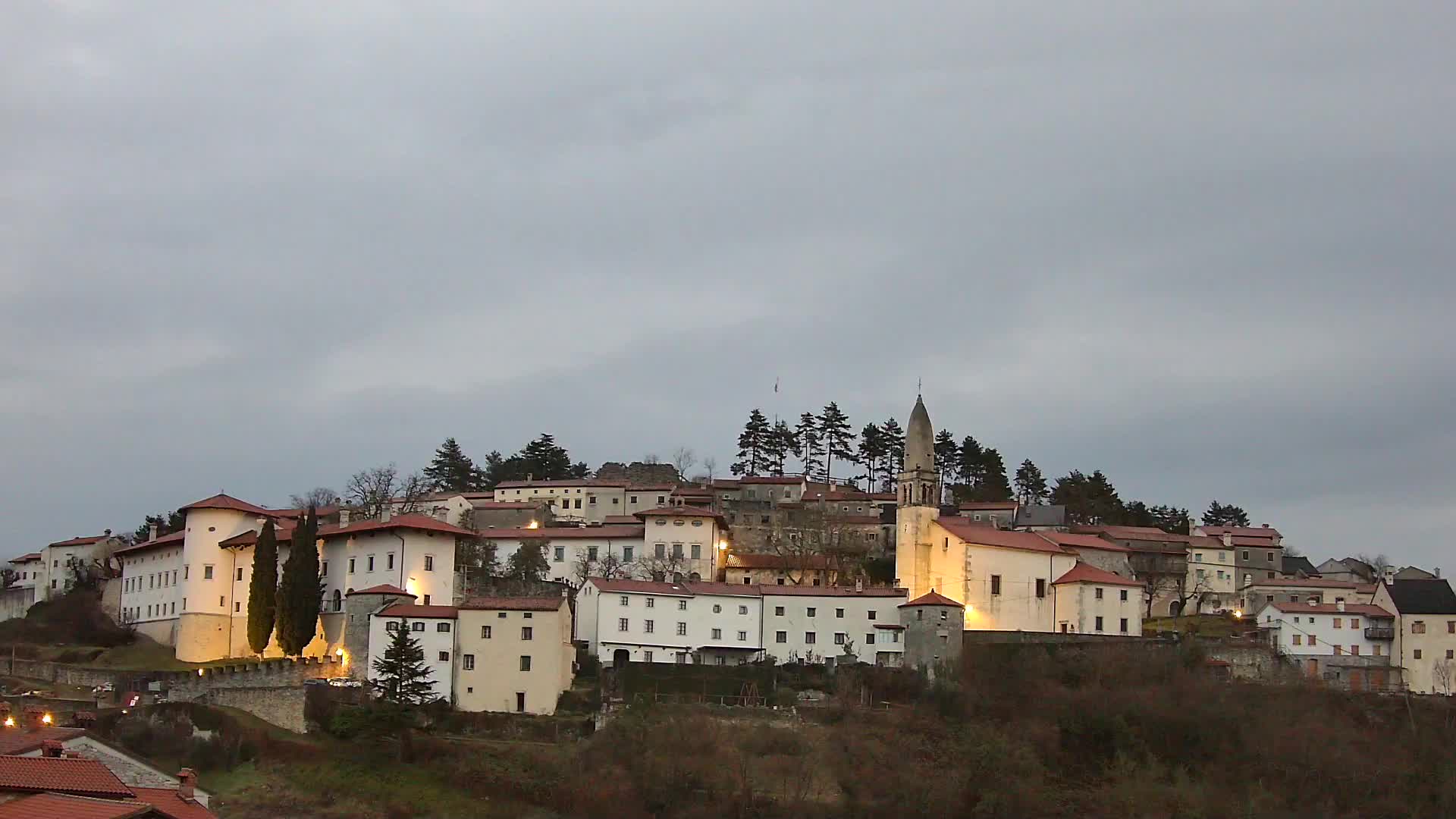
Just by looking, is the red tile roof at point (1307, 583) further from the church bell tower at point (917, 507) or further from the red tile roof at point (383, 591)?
the red tile roof at point (383, 591)

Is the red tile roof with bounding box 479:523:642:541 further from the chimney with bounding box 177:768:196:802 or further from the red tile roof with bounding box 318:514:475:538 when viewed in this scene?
→ the chimney with bounding box 177:768:196:802

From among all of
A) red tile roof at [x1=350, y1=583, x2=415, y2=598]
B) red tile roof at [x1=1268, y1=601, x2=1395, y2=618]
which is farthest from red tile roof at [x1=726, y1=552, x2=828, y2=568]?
red tile roof at [x1=1268, y1=601, x2=1395, y2=618]

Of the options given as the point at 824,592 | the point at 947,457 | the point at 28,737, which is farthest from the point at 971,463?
the point at 28,737

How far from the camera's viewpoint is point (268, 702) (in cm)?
6009

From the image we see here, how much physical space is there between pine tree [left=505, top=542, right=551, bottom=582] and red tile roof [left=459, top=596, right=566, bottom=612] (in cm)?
1529

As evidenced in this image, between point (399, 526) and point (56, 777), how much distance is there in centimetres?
3803

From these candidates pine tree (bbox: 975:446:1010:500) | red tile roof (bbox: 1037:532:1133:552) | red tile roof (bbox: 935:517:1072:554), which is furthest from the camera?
pine tree (bbox: 975:446:1010:500)

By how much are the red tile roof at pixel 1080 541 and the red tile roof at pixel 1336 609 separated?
11.1m

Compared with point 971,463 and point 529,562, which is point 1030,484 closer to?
point 971,463

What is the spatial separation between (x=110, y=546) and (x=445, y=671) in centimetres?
3967

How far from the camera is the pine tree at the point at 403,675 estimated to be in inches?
2338

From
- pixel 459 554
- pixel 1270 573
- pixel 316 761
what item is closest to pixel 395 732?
pixel 316 761

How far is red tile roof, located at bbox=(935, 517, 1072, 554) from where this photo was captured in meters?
77.8

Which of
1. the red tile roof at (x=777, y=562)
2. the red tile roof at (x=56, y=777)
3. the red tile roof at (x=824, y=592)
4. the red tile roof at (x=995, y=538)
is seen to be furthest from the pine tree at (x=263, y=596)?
the red tile roof at (x=56, y=777)
